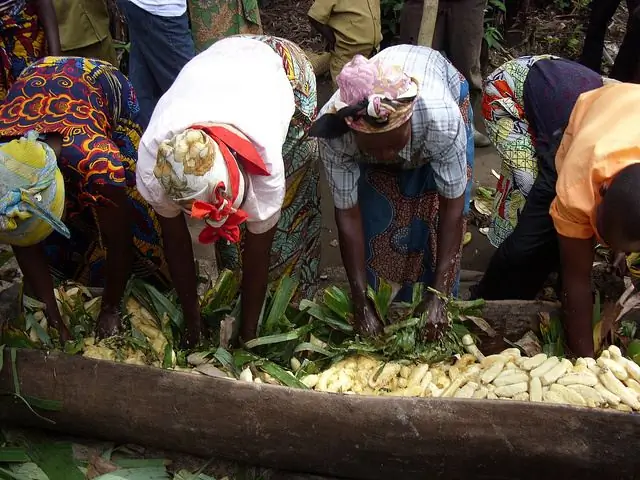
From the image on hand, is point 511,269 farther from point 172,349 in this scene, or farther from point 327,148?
point 172,349

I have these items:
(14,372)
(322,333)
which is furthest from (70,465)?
(322,333)

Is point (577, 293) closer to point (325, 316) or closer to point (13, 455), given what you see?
point (325, 316)

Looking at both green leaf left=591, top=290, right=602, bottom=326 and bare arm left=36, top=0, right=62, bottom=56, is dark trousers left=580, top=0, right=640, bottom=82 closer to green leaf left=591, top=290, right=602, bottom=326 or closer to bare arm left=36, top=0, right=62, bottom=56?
green leaf left=591, top=290, right=602, bottom=326

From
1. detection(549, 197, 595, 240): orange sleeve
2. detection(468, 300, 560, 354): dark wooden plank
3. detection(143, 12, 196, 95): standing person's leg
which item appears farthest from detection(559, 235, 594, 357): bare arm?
detection(143, 12, 196, 95): standing person's leg

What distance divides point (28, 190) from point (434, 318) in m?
1.56

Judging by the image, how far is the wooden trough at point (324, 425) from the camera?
2.27m

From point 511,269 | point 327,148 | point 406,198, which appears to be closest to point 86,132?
point 327,148

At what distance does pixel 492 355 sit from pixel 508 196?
106 centimetres

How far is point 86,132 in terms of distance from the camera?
238 centimetres

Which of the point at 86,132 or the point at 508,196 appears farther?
the point at 508,196

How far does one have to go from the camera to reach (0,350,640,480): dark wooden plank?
89.3 inches

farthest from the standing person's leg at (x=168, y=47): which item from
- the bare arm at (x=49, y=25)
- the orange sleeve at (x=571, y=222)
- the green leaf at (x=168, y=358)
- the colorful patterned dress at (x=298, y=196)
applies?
the orange sleeve at (x=571, y=222)

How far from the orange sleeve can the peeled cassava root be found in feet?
1.63

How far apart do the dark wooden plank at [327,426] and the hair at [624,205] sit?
63 centimetres
